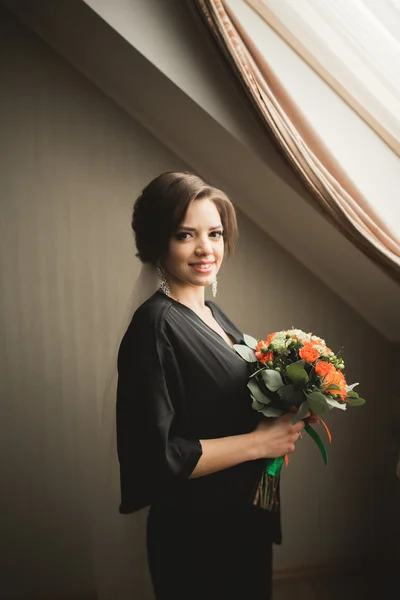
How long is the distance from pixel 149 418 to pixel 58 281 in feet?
3.75

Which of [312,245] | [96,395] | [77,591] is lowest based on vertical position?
[77,591]

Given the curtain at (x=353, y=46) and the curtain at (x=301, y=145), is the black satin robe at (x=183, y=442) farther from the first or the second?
the curtain at (x=353, y=46)

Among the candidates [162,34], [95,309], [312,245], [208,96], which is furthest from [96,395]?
[162,34]

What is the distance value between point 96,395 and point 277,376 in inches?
47.1

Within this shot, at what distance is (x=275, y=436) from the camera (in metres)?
1.30

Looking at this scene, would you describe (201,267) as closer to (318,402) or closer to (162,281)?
(162,281)

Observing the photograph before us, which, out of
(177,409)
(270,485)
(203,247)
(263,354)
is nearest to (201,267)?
(203,247)

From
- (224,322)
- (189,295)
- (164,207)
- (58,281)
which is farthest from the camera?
(58,281)

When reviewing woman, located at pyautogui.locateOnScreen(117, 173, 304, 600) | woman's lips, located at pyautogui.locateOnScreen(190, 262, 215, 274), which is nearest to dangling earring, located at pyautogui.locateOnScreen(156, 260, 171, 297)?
woman, located at pyautogui.locateOnScreen(117, 173, 304, 600)

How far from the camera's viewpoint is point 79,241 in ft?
6.94

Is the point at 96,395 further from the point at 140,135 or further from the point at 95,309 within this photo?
the point at 140,135

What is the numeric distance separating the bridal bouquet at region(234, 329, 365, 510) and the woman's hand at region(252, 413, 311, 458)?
4cm

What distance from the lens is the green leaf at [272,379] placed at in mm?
1242

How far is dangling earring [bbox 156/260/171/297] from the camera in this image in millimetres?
1375
